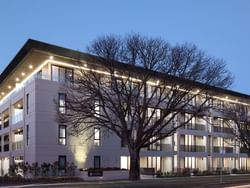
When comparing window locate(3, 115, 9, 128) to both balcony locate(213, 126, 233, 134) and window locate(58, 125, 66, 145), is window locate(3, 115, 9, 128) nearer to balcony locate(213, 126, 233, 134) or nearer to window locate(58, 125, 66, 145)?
window locate(58, 125, 66, 145)

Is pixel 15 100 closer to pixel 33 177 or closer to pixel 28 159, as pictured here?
pixel 28 159

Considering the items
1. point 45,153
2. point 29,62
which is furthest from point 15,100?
point 45,153

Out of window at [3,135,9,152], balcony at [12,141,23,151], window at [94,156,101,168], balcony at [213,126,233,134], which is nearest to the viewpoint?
window at [94,156,101,168]

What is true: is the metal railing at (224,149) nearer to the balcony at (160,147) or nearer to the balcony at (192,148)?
the balcony at (192,148)

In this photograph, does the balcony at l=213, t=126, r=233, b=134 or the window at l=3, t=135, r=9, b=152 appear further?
the balcony at l=213, t=126, r=233, b=134

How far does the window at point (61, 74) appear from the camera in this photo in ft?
160

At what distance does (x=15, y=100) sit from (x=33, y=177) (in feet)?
52.0

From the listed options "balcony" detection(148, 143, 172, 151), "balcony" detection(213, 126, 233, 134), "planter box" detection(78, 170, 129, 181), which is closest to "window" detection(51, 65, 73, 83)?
"planter box" detection(78, 170, 129, 181)

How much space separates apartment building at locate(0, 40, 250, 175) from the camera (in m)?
46.4

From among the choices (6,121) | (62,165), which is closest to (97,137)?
(62,165)

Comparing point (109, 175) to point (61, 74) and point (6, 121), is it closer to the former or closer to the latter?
point (61, 74)

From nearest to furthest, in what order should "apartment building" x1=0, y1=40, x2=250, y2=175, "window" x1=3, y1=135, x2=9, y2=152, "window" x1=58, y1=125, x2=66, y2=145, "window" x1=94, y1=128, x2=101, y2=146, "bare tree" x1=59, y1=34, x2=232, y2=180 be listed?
"bare tree" x1=59, y1=34, x2=232, y2=180 < "apartment building" x1=0, y1=40, x2=250, y2=175 < "window" x1=58, y1=125, x2=66, y2=145 < "window" x1=94, y1=128, x2=101, y2=146 < "window" x1=3, y1=135, x2=9, y2=152

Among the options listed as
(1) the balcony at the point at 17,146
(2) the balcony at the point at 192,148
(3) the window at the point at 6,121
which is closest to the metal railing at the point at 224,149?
(2) the balcony at the point at 192,148

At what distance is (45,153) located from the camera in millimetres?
45844
